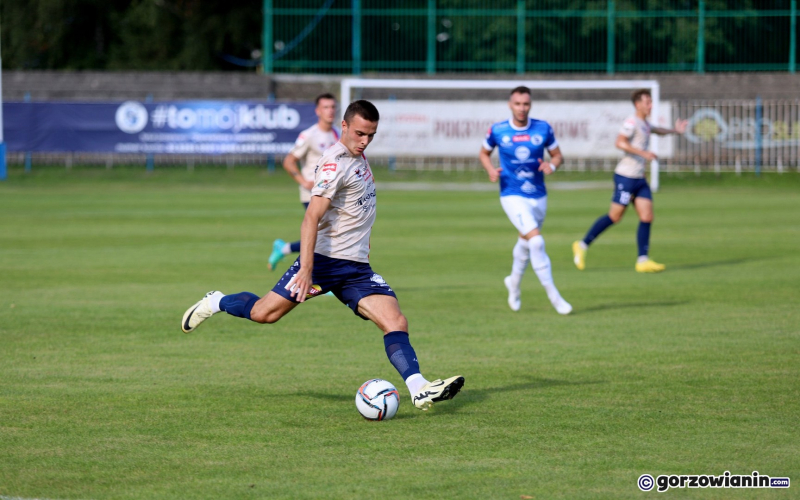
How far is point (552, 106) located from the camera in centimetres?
3384

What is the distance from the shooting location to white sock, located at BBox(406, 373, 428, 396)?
6.44 m

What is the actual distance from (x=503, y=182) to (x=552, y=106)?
23027mm

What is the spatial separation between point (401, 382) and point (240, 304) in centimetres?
138

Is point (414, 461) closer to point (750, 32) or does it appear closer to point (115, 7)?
point (750, 32)

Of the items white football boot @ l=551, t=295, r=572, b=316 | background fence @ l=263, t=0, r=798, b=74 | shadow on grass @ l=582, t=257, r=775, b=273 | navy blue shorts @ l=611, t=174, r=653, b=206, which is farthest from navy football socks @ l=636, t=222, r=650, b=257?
background fence @ l=263, t=0, r=798, b=74

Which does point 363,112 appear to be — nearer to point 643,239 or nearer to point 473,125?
point 643,239

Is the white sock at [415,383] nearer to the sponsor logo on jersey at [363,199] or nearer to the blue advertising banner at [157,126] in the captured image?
the sponsor logo on jersey at [363,199]

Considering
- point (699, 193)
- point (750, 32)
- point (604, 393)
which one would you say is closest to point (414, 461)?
point (604, 393)

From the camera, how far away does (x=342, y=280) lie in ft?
22.4

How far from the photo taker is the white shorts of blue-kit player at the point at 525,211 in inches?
437

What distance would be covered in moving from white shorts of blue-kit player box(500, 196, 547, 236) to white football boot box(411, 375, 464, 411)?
495 cm

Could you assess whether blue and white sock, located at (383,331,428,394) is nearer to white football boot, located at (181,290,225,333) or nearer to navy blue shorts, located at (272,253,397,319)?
navy blue shorts, located at (272,253,397,319)

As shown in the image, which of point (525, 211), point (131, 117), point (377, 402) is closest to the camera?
point (377, 402)

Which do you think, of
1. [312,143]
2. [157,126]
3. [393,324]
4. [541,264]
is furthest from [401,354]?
[157,126]
